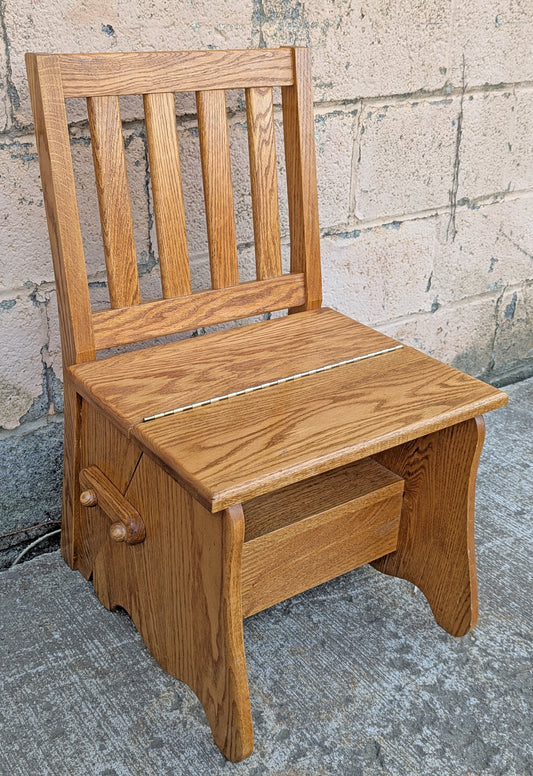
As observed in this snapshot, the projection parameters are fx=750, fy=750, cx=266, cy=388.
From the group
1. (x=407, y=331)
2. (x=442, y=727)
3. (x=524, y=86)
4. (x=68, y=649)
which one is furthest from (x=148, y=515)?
(x=524, y=86)

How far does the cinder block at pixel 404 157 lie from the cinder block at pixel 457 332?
1.19 ft

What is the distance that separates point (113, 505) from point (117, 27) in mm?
991

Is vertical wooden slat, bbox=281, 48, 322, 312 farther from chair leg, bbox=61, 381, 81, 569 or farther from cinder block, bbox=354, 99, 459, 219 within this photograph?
chair leg, bbox=61, 381, 81, 569

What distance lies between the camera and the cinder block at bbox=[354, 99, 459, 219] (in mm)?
2039

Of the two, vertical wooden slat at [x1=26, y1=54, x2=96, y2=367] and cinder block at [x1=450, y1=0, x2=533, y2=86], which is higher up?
cinder block at [x1=450, y1=0, x2=533, y2=86]

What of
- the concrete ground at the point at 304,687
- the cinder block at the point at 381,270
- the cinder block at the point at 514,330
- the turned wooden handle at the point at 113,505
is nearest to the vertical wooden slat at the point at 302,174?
the cinder block at the point at 381,270

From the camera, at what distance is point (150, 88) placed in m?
1.42

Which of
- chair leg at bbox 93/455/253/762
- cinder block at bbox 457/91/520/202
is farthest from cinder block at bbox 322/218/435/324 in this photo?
chair leg at bbox 93/455/253/762

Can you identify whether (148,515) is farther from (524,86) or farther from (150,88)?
(524,86)

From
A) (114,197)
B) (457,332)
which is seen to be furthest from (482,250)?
(114,197)

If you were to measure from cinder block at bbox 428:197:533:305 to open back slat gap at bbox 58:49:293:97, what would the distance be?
924 millimetres

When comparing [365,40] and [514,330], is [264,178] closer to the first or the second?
[365,40]

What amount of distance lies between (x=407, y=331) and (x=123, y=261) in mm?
1158

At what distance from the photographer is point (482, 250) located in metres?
2.44
